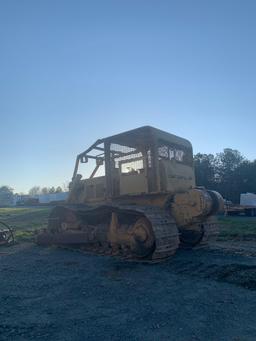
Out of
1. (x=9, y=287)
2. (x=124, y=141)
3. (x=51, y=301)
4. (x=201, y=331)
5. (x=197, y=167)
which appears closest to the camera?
(x=201, y=331)

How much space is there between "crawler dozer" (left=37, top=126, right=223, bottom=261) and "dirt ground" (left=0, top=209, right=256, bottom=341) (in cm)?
81

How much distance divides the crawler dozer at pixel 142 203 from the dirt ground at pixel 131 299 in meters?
0.81

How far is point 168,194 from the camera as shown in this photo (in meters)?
9.73

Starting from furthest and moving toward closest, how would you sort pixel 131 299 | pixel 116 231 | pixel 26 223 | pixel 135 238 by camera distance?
pixel 26 223 < pixel 116 231 < pixel 135 238 < pixel 131 299

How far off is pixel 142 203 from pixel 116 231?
1157 millimetres

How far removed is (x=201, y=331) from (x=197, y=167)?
43566mm

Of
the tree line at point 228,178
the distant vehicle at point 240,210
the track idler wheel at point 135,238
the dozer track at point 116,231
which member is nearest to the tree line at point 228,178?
the tree line at point 228,178

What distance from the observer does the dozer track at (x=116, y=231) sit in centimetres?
877

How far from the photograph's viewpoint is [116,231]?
10.3 m

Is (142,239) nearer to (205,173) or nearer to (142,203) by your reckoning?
(142,203)

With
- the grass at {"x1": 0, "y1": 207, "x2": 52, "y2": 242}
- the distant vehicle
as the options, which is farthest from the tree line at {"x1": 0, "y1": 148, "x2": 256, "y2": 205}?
the grass at {"x1": 0, "y1": 207, "x2": 52, "y2": 242}

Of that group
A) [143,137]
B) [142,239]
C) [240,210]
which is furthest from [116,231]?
[240,210]

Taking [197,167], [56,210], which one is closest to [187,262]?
[56,210]

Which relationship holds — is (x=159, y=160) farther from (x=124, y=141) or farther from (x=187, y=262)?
(x=187, y=262)
